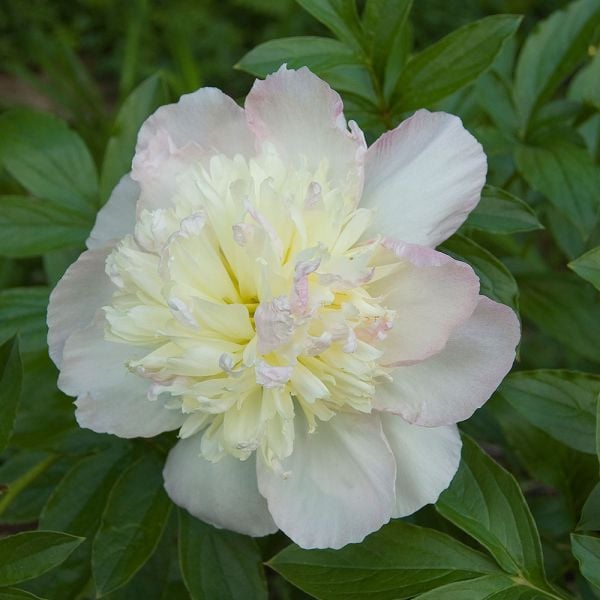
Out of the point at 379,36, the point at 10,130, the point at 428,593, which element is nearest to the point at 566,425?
the point at 428,593

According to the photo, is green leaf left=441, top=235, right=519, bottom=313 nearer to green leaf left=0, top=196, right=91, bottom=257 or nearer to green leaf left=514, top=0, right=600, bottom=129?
green leaf left=514, top=0, right=600, bottom=129

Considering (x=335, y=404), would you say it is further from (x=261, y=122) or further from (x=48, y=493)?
(x=48, y=493)

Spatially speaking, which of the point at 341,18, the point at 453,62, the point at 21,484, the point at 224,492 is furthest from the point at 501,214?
the point at 21,484

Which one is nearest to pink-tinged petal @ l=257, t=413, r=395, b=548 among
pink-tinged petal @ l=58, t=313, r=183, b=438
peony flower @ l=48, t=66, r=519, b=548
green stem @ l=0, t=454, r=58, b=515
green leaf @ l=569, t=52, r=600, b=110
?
peony flower @ l=48, t=66, r=519, b=548

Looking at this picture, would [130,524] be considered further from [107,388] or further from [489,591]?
[489,591]

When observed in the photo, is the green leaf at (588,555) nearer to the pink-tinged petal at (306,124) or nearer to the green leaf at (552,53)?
the pink-tinged petal at (306,124)
